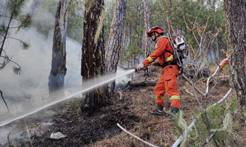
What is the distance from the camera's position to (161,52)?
139 inches

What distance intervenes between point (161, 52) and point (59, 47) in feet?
12.3

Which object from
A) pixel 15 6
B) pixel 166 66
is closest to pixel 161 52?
pixel 166 66

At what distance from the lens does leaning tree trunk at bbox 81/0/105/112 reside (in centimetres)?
385

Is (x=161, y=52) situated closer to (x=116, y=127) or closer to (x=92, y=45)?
(x=92, y=45)

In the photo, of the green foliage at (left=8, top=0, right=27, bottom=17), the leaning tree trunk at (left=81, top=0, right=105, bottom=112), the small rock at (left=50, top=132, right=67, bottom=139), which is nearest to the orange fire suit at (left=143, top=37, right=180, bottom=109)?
the leaning tree trunk at (left=81, top=0, right=105, bottom=112)

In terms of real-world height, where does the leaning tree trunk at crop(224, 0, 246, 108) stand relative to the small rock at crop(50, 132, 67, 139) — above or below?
above

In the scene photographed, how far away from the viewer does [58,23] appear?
5941 mm

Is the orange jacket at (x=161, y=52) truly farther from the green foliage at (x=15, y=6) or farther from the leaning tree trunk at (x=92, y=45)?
the green foliage at (x=15, y=6)

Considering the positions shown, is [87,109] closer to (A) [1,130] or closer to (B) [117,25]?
(A) [1,130]

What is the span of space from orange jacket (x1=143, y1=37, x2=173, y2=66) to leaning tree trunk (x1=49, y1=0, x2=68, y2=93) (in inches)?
139

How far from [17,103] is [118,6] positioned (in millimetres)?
4442

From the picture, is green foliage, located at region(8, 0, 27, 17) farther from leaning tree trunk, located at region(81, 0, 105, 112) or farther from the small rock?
the small rock

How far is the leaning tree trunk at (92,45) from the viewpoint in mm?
3848

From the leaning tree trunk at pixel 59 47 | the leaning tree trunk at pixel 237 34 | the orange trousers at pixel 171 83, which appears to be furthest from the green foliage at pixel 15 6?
the leaning tree trunk at pixel 237 34
